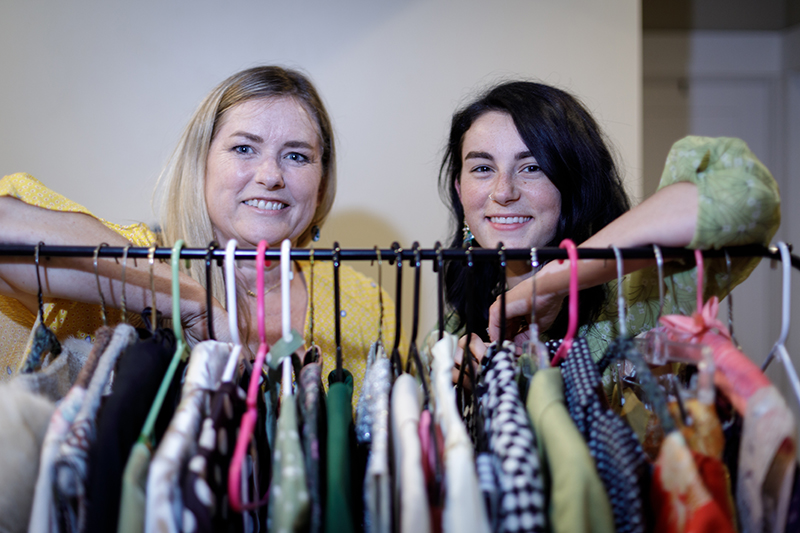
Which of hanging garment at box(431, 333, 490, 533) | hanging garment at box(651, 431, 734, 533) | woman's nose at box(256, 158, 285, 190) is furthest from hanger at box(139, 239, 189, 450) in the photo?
hanging garment at box(651, 431, 734, 533)

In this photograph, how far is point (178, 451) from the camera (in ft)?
1.85

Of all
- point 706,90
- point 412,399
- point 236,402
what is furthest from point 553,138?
point 706,90

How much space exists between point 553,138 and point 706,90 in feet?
7.22

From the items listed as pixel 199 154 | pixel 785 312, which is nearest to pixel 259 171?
pixel 199 154

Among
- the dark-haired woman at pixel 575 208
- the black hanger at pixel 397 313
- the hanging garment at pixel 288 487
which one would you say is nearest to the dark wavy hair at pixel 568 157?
the dark-haired woman at pixel 575 208

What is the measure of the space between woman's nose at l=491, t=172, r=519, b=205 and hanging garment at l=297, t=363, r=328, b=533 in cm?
57

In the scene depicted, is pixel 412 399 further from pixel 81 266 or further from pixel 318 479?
pixel 81 266

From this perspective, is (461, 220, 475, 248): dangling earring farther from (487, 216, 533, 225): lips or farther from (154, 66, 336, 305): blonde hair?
(154, 66, 336, 305): blonde hair

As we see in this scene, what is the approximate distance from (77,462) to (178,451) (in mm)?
111

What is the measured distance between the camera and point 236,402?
2.14ft

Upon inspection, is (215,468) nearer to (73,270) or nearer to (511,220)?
(73,270)

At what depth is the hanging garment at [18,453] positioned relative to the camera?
583 mm

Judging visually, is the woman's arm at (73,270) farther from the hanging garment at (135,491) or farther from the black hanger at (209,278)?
the hanging garment at (135,491)

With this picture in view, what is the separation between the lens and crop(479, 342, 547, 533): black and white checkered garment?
555 millimetres
